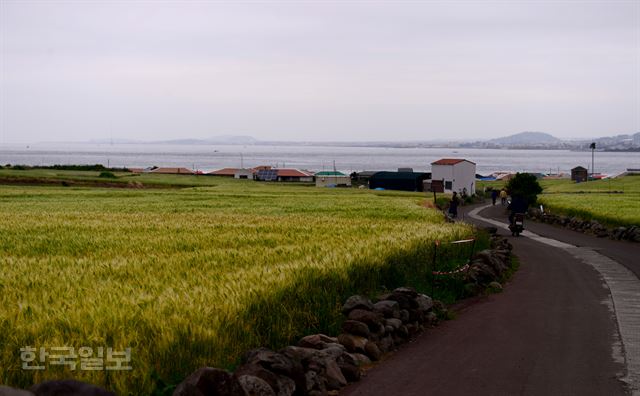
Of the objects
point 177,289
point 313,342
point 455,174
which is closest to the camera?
point 313,342

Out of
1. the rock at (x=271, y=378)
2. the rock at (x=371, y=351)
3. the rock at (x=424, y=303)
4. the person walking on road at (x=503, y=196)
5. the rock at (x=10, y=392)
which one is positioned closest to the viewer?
the rock at (x=10, y=392)

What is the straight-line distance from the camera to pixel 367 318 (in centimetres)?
1240

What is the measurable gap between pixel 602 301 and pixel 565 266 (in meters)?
7.72

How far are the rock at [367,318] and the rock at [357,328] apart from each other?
0.28 meters

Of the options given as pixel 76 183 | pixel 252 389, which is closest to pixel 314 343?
pixel 252 389

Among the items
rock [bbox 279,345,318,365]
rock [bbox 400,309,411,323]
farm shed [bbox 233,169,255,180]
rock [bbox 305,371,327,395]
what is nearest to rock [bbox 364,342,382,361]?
rock [bbox 279,345,318,365]

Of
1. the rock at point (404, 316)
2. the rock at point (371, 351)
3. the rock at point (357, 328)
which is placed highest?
the rock at point (357, 328)

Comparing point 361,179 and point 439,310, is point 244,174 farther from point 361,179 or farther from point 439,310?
point 439,310

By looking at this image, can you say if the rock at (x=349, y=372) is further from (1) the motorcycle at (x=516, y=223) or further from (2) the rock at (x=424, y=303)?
(1) the motorcycle at (x=516, y=223)

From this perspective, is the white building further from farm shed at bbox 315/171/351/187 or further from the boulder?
the boulder

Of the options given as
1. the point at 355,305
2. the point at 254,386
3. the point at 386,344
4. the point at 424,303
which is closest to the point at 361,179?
the point at 424,303

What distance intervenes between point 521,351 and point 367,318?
2.72m

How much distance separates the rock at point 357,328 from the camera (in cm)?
1202

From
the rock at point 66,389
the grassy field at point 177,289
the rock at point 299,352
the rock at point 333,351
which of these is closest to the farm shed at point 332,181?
the grassy field at point 177,289
